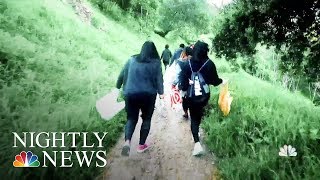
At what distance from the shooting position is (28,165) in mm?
4727

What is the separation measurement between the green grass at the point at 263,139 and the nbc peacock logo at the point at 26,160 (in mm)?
2606

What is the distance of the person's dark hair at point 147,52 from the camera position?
538 centimetres

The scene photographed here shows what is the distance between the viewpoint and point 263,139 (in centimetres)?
573

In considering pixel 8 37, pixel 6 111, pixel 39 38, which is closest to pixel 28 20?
pixel 39 38

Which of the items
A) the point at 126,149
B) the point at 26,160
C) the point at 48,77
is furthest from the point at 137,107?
the point at 48,77

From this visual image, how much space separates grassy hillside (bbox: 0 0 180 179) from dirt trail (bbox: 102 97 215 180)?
0.38 meters

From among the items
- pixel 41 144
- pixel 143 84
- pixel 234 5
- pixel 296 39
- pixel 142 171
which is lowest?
pixel 142 171

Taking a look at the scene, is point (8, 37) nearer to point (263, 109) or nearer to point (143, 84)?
point (143, 84)

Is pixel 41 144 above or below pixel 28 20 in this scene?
below

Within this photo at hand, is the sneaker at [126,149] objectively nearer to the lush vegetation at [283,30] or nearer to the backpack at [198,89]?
the backpack at [198,89]

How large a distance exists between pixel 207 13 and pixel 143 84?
28596mm

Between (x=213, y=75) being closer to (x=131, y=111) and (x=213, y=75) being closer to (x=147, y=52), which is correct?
(x=147, y=52)

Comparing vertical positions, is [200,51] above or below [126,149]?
above

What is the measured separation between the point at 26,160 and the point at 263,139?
3.54m
